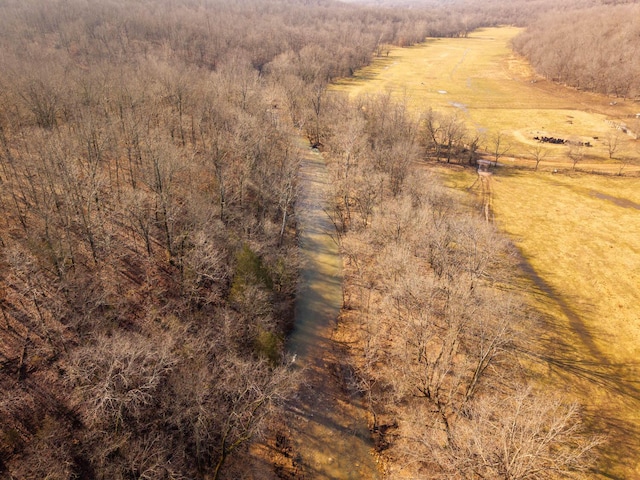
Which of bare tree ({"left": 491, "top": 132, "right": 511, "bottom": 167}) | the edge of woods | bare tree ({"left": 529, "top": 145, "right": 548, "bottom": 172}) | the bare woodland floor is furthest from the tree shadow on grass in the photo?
bare tree ({"left": 491, "top": 132, "right": 511, "bottom": 167})

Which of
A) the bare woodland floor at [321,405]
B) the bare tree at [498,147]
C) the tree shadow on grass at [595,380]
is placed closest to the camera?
the bare woodland floor at [321,405]

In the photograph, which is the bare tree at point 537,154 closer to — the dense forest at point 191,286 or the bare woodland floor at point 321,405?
the dense forest at point 191,286

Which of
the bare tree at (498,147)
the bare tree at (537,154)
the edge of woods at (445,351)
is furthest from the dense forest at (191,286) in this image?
the bare tree at (537,154)

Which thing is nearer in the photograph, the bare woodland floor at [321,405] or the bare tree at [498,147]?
the bare woodland floor at [321,405]

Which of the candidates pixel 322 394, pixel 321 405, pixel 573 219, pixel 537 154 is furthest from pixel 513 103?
pixel 321 405

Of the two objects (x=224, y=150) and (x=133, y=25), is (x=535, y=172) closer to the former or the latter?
(x=224, y=150)

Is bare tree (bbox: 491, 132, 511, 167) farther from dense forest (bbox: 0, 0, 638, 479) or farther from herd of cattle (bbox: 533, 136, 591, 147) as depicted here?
dense forest (bbox: 0, 0, 638, 479)

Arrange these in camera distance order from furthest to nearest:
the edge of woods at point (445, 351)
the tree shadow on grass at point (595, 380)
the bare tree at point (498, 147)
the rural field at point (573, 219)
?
the bare tree at point (498, 147) < the rural field at point (573, 219) < the tree shadow on grass at point (595, 380) < the edge of woods at point (445, 351)
